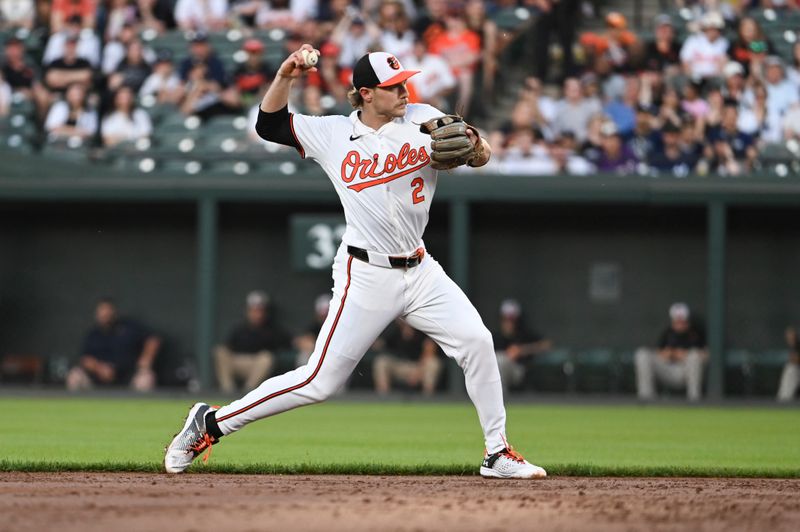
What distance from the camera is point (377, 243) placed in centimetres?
618

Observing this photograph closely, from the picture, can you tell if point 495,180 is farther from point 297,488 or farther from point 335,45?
point 297,488

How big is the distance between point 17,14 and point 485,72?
605 centimetres

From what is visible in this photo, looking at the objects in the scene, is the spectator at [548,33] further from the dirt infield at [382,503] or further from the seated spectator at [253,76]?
the dirt infield at [382,503]

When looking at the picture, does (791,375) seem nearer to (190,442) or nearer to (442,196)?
(442,196)

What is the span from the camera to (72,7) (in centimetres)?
1686

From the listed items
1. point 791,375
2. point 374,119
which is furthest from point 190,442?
point 791,375

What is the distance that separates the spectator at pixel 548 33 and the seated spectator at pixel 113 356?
5.28 m

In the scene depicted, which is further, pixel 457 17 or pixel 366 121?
pixel 457 17

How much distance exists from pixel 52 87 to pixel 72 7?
56.7 inches

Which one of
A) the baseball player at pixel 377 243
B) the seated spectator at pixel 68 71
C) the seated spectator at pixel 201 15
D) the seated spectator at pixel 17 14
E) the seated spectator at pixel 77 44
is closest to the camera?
the baseball player at pixel 377 243

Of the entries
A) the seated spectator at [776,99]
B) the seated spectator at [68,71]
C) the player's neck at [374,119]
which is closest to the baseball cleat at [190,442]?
the player's neck at [374,119]

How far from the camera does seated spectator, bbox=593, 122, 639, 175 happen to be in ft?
48.0

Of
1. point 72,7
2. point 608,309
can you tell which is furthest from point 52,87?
point 608,309

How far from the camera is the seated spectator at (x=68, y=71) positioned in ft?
52.0
